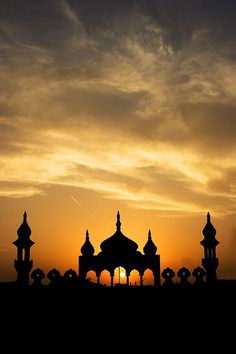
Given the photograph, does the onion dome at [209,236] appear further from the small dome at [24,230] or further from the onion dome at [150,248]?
the small dome at [24,230]

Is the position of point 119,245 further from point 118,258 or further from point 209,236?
point 209,236

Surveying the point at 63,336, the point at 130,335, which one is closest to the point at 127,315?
the point at 130,335

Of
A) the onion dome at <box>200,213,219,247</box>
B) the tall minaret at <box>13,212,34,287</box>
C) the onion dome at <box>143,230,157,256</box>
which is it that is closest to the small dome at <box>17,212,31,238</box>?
the tall minaret at <box>13,212,34,287</box>

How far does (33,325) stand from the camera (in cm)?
2786

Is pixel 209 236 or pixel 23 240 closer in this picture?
pixel 23 240

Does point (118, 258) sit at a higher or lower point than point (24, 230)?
lower

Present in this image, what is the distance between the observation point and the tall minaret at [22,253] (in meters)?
36.1

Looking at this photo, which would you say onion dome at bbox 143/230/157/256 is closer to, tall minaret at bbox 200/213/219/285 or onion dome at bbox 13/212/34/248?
tall minaret at bbox 200/213/219/285

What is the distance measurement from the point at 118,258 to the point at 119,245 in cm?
90

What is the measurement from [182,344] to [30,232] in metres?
13.8

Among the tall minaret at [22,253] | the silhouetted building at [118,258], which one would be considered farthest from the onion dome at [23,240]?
the silhouetted building at [118,258]

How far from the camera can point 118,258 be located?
128 feet

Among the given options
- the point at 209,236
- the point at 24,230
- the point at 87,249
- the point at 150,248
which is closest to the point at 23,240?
the point at 24,230

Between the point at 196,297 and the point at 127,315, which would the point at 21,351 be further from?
the point at 196,297
